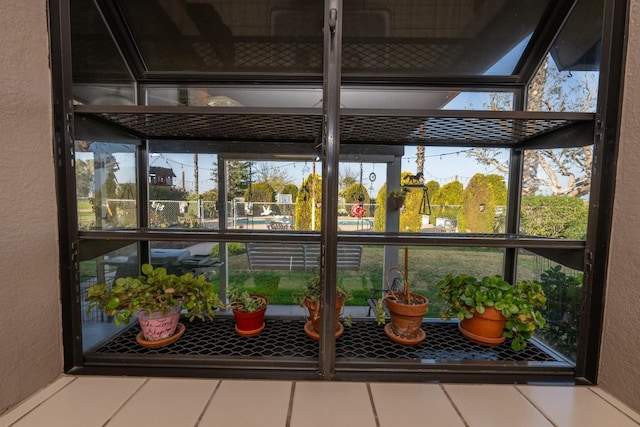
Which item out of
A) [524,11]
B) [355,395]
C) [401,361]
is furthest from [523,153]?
[355,395]

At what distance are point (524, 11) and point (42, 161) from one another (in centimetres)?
182

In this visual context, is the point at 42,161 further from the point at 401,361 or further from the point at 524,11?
the point at 524,11

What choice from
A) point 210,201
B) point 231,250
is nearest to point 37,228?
point 210,201

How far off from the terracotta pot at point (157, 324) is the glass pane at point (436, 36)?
126cm

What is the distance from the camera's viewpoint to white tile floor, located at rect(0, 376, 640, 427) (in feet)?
2.50

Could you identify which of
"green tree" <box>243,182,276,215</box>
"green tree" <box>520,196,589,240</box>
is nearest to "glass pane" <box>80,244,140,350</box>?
"green tree" <box>243,182,276,215</box>

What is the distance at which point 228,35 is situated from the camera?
1159 millimetres

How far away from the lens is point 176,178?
1437mm

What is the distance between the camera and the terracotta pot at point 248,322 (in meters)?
1.16

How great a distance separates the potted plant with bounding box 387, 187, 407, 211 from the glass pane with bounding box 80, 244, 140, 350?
52.3 inches

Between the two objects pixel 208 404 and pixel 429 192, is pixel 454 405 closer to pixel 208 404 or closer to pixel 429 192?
pixel 208 404

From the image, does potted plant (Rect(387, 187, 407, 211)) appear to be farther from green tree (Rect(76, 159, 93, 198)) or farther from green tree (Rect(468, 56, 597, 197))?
green tree (Rect(76, 159, 93, 198))

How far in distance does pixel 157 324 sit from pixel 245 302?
1.09 feet

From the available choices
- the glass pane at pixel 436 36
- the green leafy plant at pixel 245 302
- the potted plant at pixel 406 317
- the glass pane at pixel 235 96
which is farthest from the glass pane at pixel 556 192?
the green leafy plant at pixel 245 302
